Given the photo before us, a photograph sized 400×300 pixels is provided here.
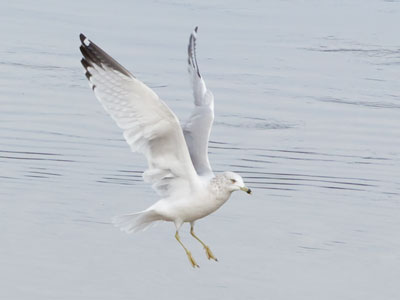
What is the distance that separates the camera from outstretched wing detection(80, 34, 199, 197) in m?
7.51

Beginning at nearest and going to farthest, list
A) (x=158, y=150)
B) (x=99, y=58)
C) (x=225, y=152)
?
1. (x=99, y=58)
2. (x=158, y=150)
3. (x=225, y=152)

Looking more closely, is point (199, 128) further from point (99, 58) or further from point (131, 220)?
point (99, 58)

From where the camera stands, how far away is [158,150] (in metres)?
7.80

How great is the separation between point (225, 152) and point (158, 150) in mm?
3256

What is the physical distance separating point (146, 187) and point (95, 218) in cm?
107

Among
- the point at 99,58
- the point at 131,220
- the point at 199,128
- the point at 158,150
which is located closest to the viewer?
the point at 99,58

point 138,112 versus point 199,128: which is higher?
point 138,112

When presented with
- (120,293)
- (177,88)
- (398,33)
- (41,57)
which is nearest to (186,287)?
(120,293)

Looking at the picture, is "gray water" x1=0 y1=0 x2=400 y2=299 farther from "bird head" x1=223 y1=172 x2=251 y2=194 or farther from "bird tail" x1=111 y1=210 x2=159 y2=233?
"bird head" x1=223 y1=172 x2=251 y2=194

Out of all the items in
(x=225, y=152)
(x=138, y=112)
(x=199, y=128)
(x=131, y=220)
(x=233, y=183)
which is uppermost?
(x=138, y=112)

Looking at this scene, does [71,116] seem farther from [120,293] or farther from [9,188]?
[120,293]

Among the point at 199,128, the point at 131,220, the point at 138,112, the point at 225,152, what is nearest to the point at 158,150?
the point at 138,112

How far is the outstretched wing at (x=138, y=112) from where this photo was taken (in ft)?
24.6

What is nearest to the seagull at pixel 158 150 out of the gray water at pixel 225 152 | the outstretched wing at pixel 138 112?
the outstretched wing at pixel 138 112
